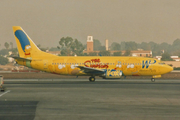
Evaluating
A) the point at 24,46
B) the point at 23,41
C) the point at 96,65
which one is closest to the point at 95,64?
the point at 96,65

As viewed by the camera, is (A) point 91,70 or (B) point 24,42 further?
(B) point 24,42

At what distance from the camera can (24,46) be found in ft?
147

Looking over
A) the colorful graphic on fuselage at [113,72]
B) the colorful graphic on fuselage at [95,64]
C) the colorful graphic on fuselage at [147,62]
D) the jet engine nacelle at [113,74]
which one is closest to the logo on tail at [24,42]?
the colorful graphic on fuselage at [95,64]

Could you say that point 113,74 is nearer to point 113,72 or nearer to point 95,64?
point 113,72

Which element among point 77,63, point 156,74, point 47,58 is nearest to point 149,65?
point 156,74

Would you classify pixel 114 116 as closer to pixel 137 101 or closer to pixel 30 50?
pixel 137 101

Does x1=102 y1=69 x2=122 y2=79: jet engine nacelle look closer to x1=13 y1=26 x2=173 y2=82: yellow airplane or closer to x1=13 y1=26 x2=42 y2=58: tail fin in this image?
x1=13 y1=26 x2=173 y2=82: yellow airplane

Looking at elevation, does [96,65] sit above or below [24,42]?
below

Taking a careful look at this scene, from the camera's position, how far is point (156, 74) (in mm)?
43719

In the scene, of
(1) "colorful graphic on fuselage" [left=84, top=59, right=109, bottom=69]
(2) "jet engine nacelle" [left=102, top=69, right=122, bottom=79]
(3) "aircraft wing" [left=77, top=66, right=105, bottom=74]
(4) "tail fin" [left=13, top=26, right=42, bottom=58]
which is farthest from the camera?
(4) "tail fin" [left=13, top=26, right=42, bottom=58]

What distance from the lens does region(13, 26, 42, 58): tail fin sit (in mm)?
44719

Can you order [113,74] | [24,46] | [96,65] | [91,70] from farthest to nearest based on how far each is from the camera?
[24,46] → [96,65] → [91,70] → [113,74]

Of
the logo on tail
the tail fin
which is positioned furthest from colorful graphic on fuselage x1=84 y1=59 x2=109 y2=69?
the logo on tail

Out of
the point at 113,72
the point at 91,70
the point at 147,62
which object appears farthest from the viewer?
the point at 147,62
